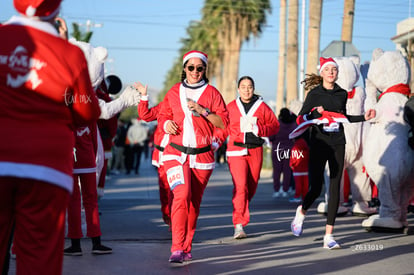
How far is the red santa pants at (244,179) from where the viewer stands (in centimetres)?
916

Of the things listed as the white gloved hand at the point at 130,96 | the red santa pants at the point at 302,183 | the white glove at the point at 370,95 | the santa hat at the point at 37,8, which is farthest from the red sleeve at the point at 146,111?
the red santa pants at the point at 302,183

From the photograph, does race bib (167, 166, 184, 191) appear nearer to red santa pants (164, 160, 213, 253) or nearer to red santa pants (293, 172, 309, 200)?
red santa pants (164, 160, 213, 253)

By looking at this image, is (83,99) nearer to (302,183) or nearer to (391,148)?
(391,148)

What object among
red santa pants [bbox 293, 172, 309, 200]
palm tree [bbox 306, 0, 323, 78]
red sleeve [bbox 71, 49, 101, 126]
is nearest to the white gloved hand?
red sleeve [bbox 71, 49, 101, 126]

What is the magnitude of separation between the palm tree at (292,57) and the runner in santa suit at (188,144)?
67.3 feet

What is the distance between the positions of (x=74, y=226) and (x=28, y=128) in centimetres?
385

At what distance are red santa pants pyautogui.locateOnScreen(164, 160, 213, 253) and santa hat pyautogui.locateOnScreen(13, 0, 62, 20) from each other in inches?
124

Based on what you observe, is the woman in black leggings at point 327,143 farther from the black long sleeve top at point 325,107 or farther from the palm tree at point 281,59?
the palm tree at point 281,59

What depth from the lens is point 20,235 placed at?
381 cm

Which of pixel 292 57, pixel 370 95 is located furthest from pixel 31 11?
pixel 292 57

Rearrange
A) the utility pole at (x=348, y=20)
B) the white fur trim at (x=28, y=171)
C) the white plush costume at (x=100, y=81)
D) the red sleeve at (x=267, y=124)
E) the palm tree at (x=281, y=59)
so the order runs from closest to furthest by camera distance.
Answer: the white fur trim at (x=28, y=171)
the white plush costume at (x=100, y=81)
the red sleeve at (x=267, y=124)
the utility pole at (x=348, y=20)
the palm tree at (x=281, y=59)

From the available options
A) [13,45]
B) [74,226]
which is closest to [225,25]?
[74,226]

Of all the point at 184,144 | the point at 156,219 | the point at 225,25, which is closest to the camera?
the point at 184,144

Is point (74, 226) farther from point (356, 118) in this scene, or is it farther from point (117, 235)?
point (356, 118)
